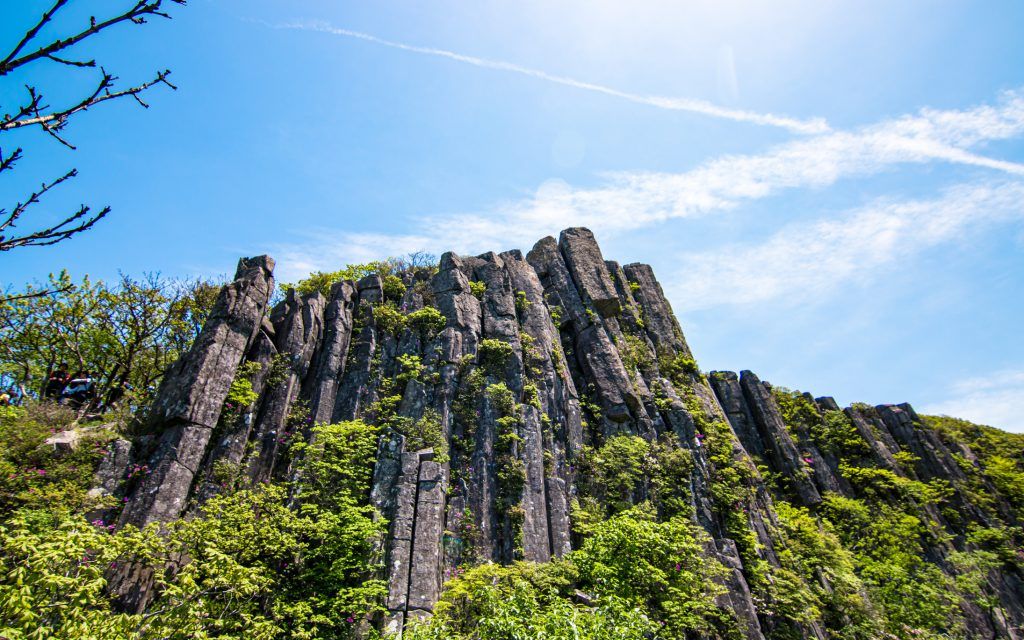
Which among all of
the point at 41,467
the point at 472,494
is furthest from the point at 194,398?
the point at 472,494

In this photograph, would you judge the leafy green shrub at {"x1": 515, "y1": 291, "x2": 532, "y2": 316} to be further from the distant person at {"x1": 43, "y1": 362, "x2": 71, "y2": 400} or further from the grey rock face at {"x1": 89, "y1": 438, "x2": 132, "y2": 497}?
the distant person at {"x1": 43, "y1": 362, "x2": 71, "y2": 400}

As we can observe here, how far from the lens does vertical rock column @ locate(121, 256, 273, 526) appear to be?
1642 cm

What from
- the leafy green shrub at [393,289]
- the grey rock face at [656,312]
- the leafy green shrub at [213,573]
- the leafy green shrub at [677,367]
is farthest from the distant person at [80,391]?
the grey rock face at [656,312]

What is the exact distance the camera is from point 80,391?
25.0 m

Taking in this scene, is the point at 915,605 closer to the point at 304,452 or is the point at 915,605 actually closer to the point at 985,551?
the point at 985,551

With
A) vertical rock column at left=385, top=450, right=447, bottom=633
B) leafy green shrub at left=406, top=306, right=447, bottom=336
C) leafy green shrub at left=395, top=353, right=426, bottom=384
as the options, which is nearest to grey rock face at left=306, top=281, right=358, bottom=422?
leafy green shrub at left=395, top=353, right=426, bottom=384

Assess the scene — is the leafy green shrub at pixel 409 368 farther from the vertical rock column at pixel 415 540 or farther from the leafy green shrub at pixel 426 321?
the vertical rock column at pixel 415 540

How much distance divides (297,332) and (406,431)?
898cm

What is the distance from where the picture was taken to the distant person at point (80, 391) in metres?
24.2

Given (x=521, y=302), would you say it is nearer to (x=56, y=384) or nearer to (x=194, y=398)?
(x=194, y=398)

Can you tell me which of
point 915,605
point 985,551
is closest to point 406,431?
point 915,605

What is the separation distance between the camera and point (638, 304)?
3466 centimetres

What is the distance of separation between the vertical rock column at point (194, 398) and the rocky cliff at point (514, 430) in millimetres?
82

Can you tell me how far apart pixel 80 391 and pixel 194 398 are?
13245mm
